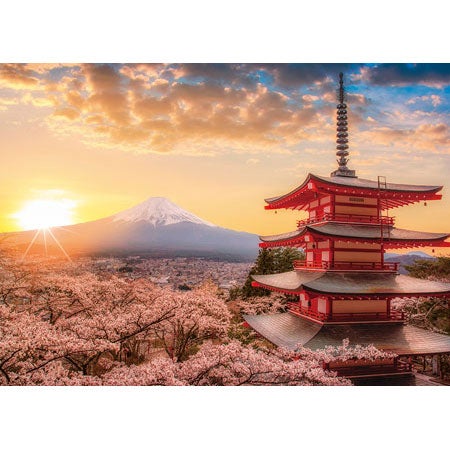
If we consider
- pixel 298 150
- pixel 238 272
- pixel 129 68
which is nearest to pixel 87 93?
pixel 129 68

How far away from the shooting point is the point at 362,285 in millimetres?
6348

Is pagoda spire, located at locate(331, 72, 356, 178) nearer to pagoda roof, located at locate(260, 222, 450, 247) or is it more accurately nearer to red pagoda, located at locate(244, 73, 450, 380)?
red pagoda, located at locate(244, 73, 450, 380)

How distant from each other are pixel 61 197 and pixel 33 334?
4.05m

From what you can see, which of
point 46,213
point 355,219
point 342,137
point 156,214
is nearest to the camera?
point 355,219

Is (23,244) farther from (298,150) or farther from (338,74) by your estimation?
(338,74)

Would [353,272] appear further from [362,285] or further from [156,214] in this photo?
[156,214]

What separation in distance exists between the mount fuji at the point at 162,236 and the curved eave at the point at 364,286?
32.9ft

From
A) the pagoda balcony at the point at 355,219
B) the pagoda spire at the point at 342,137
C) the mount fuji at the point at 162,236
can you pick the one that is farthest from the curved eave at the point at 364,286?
the mount fuji at the point at 162,236

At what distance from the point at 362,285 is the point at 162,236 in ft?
46.4

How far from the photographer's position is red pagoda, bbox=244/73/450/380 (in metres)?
6.11

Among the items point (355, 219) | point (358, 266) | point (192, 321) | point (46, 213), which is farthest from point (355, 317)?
point (46, 213)

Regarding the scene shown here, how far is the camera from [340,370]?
598 cm

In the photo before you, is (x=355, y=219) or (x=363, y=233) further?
(x=355, y=219)

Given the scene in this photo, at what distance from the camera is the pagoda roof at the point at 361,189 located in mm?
6387
